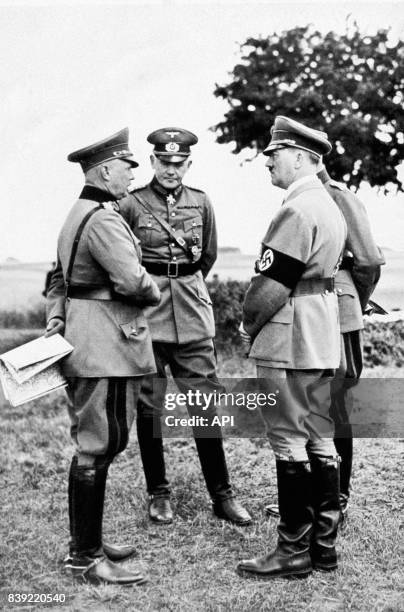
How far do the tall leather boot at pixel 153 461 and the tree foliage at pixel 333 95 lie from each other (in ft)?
9.44

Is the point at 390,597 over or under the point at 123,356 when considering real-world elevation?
under

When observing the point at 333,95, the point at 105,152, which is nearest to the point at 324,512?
the point at 105,152

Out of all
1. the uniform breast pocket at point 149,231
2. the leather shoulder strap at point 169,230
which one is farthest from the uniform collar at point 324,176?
the uniform breast pocket at point 149,231

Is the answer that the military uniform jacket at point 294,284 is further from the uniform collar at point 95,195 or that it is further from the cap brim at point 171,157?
the cap brim at point 171,157

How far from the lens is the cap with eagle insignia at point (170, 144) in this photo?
15.0 feet

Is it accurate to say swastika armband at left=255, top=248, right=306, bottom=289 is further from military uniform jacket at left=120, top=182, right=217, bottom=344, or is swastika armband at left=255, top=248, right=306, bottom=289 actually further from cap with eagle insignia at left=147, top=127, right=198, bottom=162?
cap with eagle insignia at left=147, top=127, right=198, bottom=162

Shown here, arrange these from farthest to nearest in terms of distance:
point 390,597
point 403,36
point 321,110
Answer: point 321,110 → point 403,36 → point 390,597

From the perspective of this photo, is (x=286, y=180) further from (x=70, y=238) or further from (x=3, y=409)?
(x=3, y=409)

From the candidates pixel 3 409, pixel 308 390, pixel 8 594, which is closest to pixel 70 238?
pixel 308 390

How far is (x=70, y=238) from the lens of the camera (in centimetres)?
370

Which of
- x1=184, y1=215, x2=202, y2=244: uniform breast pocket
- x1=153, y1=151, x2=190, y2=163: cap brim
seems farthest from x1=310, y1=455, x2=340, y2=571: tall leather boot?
x1=153, y1=151, x2=190, y2=163: cap brim

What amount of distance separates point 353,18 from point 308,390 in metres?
2.86

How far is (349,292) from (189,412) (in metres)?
1.16

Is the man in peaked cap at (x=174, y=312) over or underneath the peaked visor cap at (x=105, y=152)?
underneath
